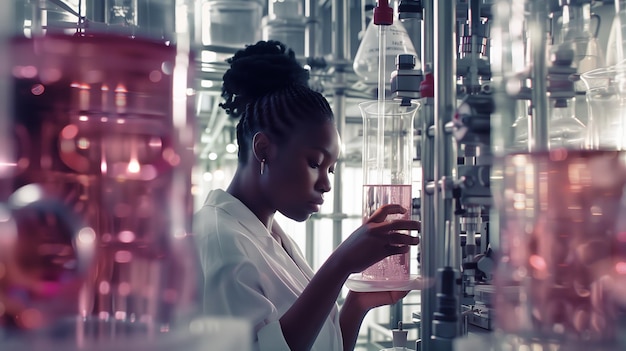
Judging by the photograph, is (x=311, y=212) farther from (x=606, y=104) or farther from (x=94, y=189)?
(x=94, y=189)

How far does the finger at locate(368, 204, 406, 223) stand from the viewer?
1013mm

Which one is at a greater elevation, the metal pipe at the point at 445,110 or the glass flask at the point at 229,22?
the glass flask at the point at 229,22

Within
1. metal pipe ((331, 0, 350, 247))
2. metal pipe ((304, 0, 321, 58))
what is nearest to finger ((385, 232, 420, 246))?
metal pipe ((331, 0, 350, 247))

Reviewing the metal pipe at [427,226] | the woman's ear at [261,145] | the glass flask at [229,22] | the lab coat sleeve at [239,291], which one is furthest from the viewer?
the glass flask at [229,22]

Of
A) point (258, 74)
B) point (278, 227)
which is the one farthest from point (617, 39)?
point (278, 227)

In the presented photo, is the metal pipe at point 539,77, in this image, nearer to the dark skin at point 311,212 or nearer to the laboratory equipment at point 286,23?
the dark skin at point 311,212

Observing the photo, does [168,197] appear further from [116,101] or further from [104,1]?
[104,1]

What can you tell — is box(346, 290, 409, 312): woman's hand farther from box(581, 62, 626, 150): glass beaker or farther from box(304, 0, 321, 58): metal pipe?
box(304, 0, 321, 58): metal pipe

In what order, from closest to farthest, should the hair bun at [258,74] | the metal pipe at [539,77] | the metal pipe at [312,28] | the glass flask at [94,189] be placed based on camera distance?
1. the glass flask at [94,189]
2. the metal pipe at [539,77]
3. the hair bun at [258,74]
4. the metal pipe at [312,28]

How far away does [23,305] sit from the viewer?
433mm

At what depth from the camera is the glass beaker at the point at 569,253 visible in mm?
480

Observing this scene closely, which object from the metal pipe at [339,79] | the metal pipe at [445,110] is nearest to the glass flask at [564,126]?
the metal pipe at [445,110]

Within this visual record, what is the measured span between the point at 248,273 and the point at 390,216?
29cm

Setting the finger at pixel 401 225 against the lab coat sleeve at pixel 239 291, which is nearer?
the finger at pixel 401 225
